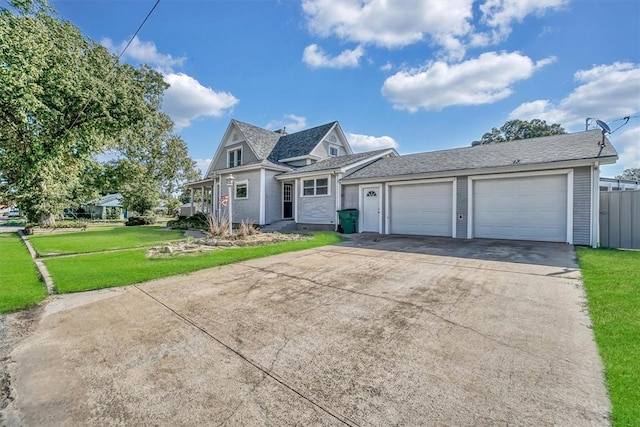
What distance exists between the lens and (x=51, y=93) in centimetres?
978

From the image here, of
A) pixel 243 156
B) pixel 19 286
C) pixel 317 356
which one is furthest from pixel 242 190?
pixel 317 356

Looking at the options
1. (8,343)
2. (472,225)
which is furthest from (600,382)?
(472,225)

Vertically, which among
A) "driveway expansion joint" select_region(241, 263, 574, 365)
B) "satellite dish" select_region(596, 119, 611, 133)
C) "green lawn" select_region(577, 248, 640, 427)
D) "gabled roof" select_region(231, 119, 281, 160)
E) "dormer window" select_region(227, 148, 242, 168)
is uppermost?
"gabled roof" select_region(231, 119, 281, 160)

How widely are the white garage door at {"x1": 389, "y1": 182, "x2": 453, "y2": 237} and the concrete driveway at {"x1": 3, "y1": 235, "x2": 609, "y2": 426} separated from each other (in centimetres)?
661

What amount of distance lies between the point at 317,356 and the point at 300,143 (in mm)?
18561

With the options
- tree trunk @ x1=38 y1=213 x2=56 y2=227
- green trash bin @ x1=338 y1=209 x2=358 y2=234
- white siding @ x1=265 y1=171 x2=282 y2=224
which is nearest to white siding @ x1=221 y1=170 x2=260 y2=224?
white siding @ x1=265 y1=171 x2=282 y2=224

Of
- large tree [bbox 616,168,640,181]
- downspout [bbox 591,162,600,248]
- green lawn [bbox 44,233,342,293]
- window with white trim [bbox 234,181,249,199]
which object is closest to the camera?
green lawn [bbox 44,233,342,293]

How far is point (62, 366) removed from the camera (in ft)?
9.00

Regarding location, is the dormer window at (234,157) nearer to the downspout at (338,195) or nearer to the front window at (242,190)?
the front window at (242,190)

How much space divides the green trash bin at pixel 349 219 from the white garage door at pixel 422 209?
1739mm

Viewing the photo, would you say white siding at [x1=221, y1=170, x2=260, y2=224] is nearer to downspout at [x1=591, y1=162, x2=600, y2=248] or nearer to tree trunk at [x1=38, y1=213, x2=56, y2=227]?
tree trunk at [x1=38, y1=213, x2=56, y2=227]

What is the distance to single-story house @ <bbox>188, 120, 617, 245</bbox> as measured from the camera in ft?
30.7

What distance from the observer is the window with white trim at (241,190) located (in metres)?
17.5

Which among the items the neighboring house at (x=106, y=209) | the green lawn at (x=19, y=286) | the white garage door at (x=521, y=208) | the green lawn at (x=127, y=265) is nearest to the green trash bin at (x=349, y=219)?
the green lawn at (x=127, y=265)
